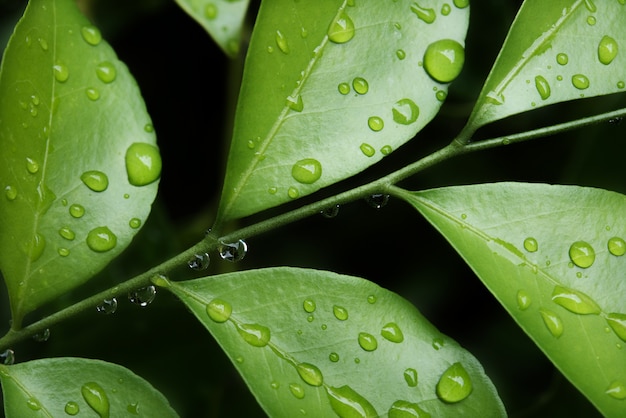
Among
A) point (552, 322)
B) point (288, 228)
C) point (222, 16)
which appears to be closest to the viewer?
point (552, 322)

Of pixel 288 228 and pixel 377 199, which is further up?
pixel 377 199

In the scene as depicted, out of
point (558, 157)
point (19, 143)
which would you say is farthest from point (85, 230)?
point (558, 157)

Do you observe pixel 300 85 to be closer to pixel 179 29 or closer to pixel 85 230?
pixel 85 230

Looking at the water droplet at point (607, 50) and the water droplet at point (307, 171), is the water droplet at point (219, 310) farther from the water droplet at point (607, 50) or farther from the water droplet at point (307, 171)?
the water droplet at point (607, 50)

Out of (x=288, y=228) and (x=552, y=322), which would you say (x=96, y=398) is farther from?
(x=288, y=228)

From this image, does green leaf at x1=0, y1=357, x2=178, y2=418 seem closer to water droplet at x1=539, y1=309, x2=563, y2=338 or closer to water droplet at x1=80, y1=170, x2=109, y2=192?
water droplet at x1=80, y1=170, x2=109, y2=192

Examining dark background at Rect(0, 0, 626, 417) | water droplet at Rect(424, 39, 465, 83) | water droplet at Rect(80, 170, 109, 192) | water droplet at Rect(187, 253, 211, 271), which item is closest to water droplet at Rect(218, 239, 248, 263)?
water droplet at Rect(187, 253, 211, 271)

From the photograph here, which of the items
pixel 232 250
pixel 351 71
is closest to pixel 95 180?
pixel 232 250
